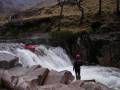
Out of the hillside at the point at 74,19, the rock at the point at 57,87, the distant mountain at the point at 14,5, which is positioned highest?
the rock at the point at 57,87

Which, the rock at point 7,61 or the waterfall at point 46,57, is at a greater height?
the rock at point 7,61

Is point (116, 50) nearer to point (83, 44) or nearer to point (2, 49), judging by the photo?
point (83, 44)

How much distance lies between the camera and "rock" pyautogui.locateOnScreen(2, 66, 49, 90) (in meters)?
19.5

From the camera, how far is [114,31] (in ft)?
147

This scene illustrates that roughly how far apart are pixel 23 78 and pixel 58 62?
2001cm

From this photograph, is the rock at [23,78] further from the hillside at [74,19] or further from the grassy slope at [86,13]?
the grassy slope at [86,13]

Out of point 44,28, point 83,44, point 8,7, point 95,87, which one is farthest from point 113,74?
point 8,7

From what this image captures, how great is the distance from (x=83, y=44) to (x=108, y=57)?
3920mm

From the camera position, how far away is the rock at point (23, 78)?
64.0 ft

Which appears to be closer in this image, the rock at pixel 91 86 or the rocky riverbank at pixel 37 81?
the rocky riverbank at pixel 37 81

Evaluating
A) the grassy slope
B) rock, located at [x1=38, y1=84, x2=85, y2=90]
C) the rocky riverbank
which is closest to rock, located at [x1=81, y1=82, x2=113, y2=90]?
the rocky riverbank

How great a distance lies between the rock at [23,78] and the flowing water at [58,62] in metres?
10.3

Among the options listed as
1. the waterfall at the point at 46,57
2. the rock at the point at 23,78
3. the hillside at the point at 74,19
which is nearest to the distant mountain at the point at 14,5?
the hillside at the point at 74,19

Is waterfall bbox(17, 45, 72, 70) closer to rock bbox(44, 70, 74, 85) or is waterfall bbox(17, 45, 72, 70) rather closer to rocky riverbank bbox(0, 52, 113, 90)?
rocky riverbank bbox(0, 52, 113, 90)
